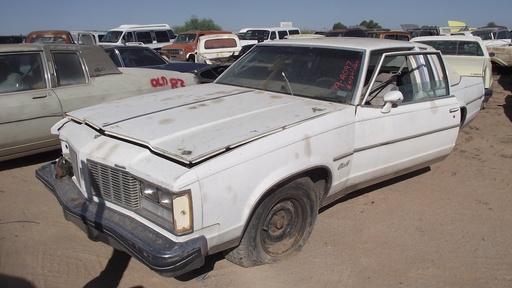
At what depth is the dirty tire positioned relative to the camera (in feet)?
9.46

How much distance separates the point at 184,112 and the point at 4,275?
1768 millimetres

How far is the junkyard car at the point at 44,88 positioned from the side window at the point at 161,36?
15221 mm

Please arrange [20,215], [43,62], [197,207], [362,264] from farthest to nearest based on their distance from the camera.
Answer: [43,62] < [20,215] < [362,264] < [197,207]

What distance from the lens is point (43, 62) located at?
512 centimetres

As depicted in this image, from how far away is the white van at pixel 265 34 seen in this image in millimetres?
21047

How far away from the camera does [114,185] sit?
2764mm

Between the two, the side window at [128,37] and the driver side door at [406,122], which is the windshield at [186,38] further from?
the driver side door at [406,122]

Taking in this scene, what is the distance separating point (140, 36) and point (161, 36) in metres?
1.26

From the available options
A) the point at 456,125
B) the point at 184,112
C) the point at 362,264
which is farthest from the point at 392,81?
the point at 184,112

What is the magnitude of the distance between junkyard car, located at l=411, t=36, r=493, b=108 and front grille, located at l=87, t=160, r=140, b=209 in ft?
28.2

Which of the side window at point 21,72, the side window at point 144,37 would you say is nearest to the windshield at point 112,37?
the side window at point 144,37

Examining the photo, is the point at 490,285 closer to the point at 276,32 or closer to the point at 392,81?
the point at 392,81

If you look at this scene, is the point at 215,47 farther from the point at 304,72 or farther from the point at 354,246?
the point at 354,246

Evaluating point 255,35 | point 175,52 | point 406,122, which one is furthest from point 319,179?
point 255,35
